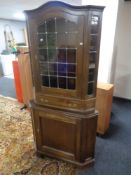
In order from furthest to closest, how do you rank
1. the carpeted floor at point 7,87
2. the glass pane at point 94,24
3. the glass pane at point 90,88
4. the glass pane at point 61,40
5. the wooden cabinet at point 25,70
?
the carpeted floor at point 7,87
the wooden cabinet at point 25,70
the glass pane at point 90,88
the glass pane at point 61,40
the glass pane at point 94,24

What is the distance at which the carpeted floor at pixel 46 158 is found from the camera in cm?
170

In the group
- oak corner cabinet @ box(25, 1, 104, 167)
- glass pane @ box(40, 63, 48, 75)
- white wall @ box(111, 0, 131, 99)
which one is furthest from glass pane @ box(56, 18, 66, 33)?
white wall @ box(111, 0, 131, 99)

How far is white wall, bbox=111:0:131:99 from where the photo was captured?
9.23 feet

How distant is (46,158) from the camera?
6.17 feet

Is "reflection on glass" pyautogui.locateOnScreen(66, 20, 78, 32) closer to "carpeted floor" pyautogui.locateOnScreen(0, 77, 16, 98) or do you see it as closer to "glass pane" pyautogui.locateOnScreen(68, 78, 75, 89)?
"glass pane" pyautogui.locateOnScreen(68, 78, 75, 89)

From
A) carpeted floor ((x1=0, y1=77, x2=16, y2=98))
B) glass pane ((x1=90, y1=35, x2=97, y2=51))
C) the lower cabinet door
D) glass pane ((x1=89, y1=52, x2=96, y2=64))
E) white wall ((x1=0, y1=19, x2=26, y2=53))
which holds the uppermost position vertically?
white wall ((x1=0, y1=19, x2=26, y2=53))

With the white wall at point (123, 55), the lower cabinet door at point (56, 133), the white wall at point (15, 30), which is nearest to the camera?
the lower cabinet door at point (56, 133)

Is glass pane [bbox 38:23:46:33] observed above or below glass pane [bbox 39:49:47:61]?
above

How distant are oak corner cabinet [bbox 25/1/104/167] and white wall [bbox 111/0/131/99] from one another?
1799 mm

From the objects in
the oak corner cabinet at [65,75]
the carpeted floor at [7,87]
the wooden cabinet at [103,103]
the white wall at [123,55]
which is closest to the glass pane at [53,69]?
the oak corner cabinet at [65,75]

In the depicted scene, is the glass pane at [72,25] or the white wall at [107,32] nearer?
the glass pane at [72,25]

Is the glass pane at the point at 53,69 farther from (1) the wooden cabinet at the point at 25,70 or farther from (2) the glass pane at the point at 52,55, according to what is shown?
(1) the wooden cabinet at the point at 25,70

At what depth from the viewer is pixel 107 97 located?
2047mm

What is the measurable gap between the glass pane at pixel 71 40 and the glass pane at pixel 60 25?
68 mm
